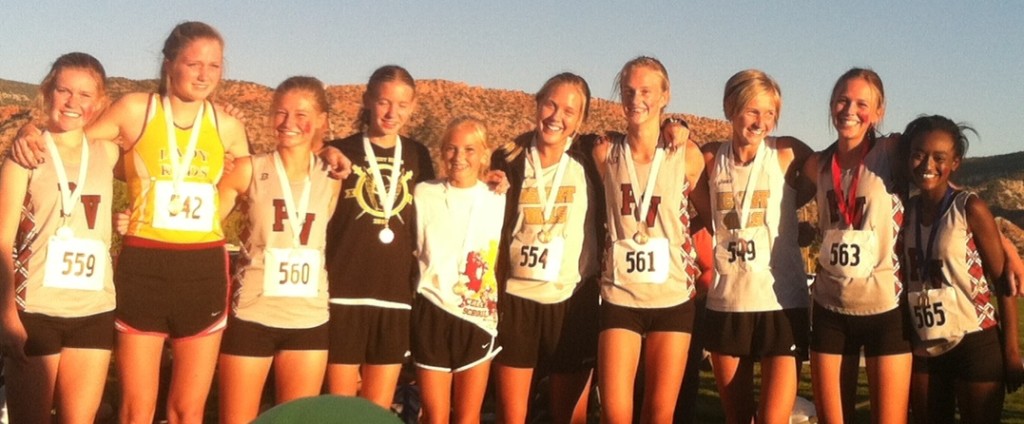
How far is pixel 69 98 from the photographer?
449 centimetres

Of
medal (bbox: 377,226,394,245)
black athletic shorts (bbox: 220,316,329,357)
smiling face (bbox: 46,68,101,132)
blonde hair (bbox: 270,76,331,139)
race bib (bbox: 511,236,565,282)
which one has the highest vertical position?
blonde hair (bbox: 270,76,331,139)

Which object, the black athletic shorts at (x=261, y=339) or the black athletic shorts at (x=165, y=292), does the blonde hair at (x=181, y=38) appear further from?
the black athletic shorts at (x=261, y=339)

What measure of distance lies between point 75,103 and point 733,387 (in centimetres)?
349

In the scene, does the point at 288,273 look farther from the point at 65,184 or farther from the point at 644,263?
the point at 644,263

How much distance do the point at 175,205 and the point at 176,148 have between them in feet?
0.89

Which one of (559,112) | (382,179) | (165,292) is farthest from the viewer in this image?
(559,112)

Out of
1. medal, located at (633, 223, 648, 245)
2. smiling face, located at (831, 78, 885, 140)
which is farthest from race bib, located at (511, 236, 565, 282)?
smiling face, located at (831, 78, 885, 140)

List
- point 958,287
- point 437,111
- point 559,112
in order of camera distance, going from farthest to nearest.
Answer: point 437,111
point 559,112
point 958,287

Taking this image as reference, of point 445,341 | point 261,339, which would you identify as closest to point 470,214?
point 445,341

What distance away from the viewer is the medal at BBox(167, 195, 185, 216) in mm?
4582

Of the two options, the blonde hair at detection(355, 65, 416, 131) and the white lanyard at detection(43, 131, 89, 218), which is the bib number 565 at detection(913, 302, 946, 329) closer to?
the blonde hair at detection(355, 65, 416, 131)

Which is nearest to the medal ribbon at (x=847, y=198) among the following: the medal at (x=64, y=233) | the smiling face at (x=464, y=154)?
the smiling face at (x=464, y=154)

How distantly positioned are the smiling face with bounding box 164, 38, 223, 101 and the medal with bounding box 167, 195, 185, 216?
0.49 metres

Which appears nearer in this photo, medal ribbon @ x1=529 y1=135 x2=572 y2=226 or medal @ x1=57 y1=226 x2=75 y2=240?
medal @ x1=57 y1=226 x2=75 y2=240
